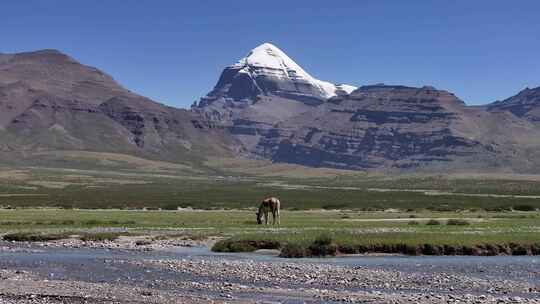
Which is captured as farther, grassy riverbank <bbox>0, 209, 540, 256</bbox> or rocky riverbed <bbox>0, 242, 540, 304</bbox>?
grassy riverbank <bbox>0, 209, 540, 256</bbox>

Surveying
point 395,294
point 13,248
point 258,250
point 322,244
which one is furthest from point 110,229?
point 395,294

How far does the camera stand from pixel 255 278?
3666 centimetres

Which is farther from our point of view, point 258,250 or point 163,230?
point 163,230

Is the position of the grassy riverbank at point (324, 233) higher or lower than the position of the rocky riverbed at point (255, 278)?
higher

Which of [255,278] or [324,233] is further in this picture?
[324,233]

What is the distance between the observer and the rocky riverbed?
31.0 m

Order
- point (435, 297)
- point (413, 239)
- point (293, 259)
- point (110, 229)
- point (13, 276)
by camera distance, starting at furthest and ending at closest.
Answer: point (110, 229)
point (413, 239)
point (293, 259)
point (13, 276)
point (435, 297)

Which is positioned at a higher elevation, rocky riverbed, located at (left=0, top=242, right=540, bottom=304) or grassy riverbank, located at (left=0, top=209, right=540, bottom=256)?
grassy riverbank, located at (left=0, top=209, right=540, bottom=256)

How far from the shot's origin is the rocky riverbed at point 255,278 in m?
31.0

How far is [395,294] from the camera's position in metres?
31.7

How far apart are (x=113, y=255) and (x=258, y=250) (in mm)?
8209

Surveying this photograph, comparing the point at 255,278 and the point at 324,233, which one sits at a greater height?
the point at 324,233

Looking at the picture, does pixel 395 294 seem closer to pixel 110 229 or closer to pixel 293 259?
pixel 293 259

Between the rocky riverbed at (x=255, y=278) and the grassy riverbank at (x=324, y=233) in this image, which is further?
the grassy riverbank at (x=324, y=233)
